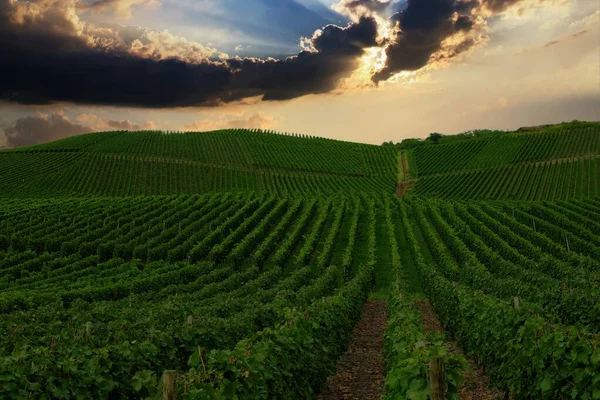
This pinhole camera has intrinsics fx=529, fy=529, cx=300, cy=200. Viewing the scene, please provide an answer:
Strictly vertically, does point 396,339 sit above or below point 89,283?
above

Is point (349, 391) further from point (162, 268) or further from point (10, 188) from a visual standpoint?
point (10, 188)

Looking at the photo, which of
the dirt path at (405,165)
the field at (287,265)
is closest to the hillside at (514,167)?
the field at (287,265)

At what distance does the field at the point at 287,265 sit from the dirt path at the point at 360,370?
505mm

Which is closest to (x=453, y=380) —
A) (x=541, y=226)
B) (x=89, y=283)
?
(x=89, y=283)

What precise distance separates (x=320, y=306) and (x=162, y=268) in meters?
23.9

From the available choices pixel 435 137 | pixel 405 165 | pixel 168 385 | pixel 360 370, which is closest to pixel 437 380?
pixel 168 385

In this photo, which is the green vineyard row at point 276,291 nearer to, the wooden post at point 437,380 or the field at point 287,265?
the field at point 287,265

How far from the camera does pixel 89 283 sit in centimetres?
3091

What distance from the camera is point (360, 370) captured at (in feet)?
51.0

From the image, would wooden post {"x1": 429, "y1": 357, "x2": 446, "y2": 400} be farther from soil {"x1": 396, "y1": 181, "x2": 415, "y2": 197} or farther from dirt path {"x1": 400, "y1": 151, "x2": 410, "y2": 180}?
dirt path {"x1": 400, "y1": 151, "x2": 410, "y2": 180}

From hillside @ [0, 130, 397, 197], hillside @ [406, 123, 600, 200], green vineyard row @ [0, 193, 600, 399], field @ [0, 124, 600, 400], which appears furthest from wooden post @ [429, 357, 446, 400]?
hillside @ [0, 130, 397, 197]

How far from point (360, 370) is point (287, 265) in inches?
1096

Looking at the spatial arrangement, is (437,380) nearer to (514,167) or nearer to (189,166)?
(514,167)

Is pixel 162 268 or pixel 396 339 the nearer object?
pixel 396 339
